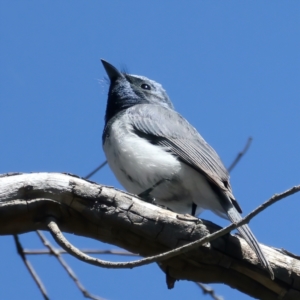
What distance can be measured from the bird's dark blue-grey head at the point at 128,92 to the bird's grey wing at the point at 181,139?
1.32ft

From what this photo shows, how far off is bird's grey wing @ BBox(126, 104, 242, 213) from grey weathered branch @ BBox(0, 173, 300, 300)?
124 cm

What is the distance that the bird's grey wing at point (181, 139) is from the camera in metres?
5.00

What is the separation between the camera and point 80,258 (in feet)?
9.58

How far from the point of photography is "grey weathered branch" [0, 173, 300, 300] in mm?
3383

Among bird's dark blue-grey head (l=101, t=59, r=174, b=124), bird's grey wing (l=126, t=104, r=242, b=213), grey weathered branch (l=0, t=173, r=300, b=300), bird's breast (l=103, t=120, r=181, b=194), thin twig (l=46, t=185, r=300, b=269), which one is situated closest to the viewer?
thin twig (l=46, t=185, r=300, b=269)

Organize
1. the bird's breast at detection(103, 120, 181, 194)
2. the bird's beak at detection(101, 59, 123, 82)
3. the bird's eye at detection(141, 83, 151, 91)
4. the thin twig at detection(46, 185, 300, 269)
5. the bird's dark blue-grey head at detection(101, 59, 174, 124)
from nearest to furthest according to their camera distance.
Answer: the thin twig at detection(46, 185, 300, 269) < the bird's breast at detection(103, 120, 181, 194) < the bird's dark blue-grey head at detection(101, 59, 174, 124) < the bird's beak at detection(101, 59, 123, 82) < the bird's eye at detection(141, 83, 151, 91)

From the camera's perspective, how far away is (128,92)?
6758 millimetres

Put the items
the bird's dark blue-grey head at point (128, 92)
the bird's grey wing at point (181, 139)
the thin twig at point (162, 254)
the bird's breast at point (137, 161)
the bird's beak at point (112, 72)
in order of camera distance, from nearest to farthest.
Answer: the thin twig at point (162, 254) < the bird's grey wing at point (181, 139) < the bird's breast at point (137, 161) < the bird's dark blue-grey head at point (128, 92) < the bird's beak at point (112, 72)

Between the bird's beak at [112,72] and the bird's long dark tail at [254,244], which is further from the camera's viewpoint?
the bird's beak at [112,72]

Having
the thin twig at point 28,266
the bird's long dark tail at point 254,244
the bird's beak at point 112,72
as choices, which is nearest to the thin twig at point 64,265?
the thin twig at point 28,266

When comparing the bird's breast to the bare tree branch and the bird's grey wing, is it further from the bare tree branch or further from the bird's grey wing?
the bare tree branch

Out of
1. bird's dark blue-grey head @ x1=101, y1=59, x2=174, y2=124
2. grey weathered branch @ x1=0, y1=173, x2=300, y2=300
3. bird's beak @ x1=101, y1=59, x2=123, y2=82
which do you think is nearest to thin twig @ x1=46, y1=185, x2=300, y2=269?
grey weathered branch @ x1=0, y1=173, x2=300, y2=300

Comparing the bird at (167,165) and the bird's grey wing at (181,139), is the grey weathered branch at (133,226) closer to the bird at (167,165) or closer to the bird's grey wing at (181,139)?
the bird at (167,165)

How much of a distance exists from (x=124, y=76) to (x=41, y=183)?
3.71 meters
